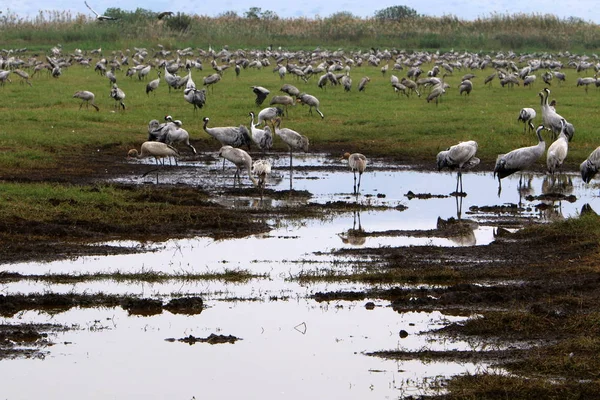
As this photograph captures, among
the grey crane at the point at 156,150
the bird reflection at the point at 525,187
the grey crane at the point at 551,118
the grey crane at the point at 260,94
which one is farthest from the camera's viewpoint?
the grey crane at the point at 260,94

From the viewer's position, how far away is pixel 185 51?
166ft

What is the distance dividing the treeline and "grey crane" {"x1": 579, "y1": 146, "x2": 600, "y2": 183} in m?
39.6

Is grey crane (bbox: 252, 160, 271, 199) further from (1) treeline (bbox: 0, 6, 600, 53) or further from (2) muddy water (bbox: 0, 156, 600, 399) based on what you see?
(1) treeline (bbox: 0, 6, 600, 53)

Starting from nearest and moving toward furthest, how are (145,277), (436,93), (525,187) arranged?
(145,277), (525,187), (436,93)

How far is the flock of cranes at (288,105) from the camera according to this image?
1691 centimetres

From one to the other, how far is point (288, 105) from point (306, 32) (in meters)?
35.5

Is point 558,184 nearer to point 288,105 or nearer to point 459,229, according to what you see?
point 459,229

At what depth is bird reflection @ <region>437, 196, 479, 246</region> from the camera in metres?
12.7

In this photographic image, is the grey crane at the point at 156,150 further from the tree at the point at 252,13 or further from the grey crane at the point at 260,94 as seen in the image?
the tree at the point at 252,13

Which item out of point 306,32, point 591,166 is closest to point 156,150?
point 591,166

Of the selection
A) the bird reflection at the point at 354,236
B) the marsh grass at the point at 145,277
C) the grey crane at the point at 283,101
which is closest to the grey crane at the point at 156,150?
the bird reflection at the point at 354,236

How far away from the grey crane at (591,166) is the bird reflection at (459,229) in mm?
2984

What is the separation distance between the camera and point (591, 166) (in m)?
16.4

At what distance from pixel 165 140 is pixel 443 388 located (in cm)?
1349
